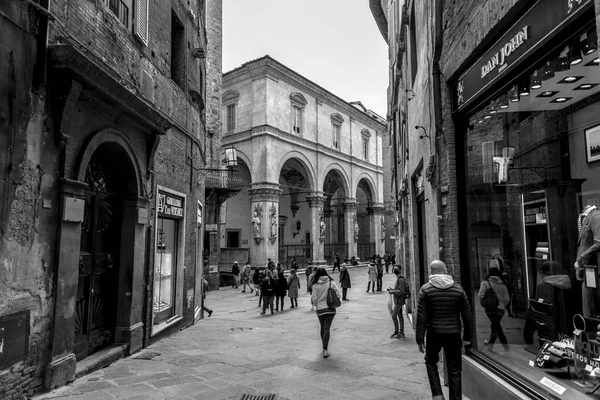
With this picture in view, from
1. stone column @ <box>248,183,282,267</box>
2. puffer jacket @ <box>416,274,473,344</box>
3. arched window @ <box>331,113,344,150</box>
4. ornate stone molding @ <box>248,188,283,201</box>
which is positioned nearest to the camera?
puffer jacket @ <box>416,274,473,344</box>

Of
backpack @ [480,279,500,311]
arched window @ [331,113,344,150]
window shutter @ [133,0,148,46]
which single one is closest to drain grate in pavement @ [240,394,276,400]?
backpack @ [480,279,500,311]

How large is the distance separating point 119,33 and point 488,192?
243 inches

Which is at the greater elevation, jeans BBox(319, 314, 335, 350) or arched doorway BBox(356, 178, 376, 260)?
arched doorway BBox(356, 178, 376, 260)

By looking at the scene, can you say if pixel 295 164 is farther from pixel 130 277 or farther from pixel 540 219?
pixel 540 219

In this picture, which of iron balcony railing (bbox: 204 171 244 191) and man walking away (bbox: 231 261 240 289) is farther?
man walking away (bbox: 231 261 240 289)

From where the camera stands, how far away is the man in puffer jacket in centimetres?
442

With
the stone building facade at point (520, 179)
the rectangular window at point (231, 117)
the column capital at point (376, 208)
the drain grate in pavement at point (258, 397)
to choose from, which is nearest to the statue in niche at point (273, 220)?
the rectangular window at point (231, 117)

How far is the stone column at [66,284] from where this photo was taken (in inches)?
213

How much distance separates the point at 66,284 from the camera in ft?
18.6

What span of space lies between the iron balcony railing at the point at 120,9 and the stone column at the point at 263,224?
2024 centimetres

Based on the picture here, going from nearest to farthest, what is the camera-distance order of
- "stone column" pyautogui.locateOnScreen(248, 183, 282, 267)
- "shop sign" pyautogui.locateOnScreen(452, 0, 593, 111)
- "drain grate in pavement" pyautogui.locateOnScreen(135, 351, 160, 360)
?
"shop sign" pyautogui.locateOnScreen(452, 0, 593, 111)
"drain grate in pavement" pyautogui.locateOnScreen(135, 351, 160, 360)
"stone column" pyautogui.locateOnScreen(248, 183, 282, 267)

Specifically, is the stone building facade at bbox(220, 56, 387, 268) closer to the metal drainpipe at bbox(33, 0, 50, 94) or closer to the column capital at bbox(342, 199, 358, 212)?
the column capital at bbox(342, 199, 358, 212)

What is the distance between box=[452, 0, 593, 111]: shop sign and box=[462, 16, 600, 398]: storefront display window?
17 centimetres

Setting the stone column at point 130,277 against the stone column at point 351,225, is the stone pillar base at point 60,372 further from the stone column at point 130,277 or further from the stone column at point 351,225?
the stone column at point 351,225
